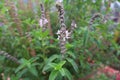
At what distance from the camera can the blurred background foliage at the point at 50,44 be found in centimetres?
143

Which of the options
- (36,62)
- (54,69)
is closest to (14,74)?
(36,62)

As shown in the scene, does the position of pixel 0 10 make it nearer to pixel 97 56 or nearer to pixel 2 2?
pixel 2 2

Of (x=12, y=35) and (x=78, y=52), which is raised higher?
(x=12, y=35)

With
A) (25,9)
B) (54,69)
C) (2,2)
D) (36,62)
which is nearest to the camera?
(54,69)

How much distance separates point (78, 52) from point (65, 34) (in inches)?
10.2

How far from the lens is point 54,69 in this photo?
132 cm

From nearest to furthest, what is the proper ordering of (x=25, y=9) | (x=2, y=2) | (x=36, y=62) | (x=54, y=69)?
(x=54, y=69), (x=36, y=62), (x=2, y=2), (x=25, y=9)

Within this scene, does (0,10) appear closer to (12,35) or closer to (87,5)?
(12,35)

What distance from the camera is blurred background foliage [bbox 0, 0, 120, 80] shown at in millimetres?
1433

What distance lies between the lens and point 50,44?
1.54 metres

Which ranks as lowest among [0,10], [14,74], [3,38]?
[14,74]

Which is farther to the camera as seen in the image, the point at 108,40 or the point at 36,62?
the point at 108,40

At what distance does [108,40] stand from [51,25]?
1.02ft

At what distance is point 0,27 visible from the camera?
1592mm
